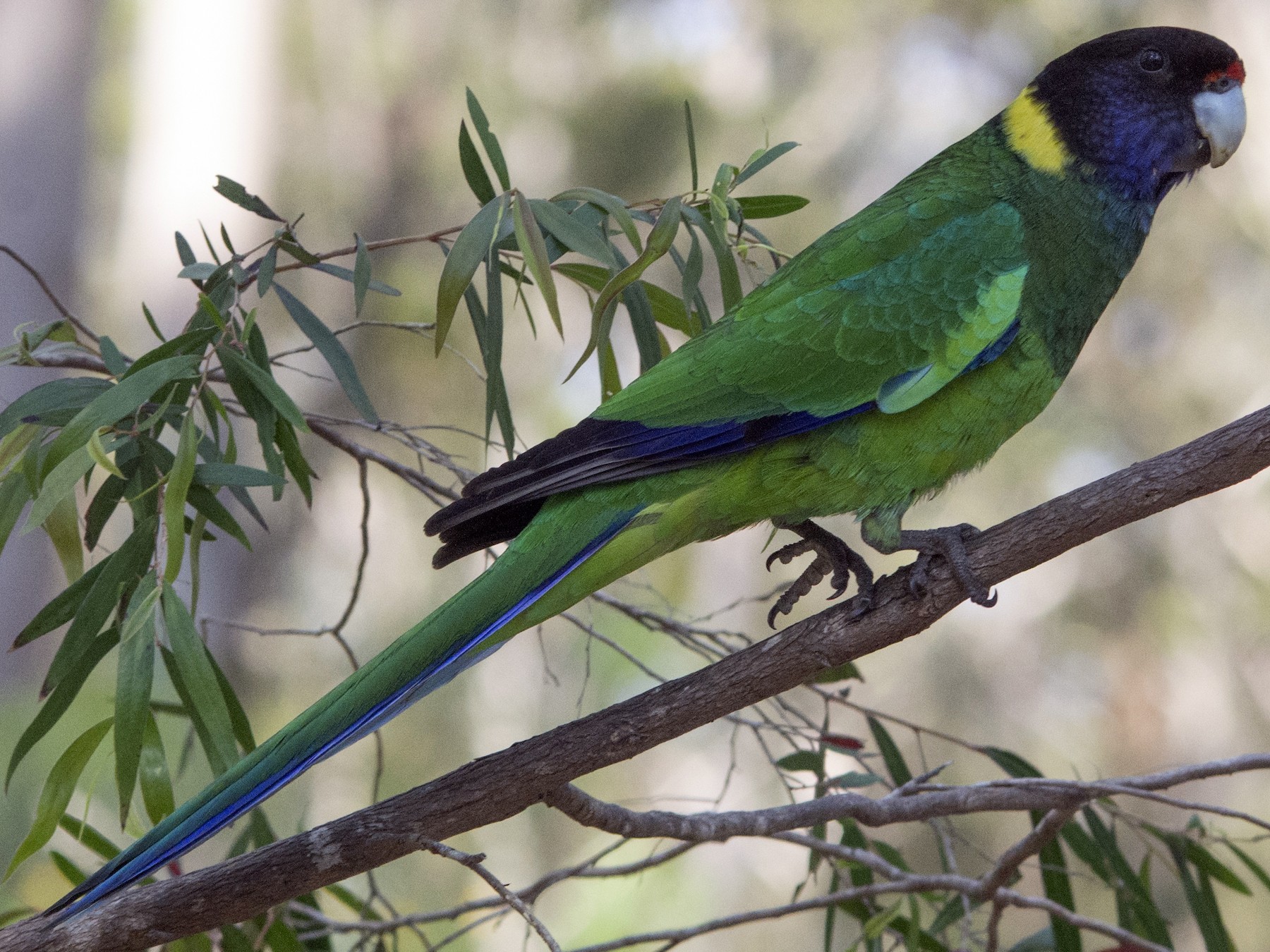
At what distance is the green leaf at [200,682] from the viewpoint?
1599mm

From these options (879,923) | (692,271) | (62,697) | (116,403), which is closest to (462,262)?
(692,271)

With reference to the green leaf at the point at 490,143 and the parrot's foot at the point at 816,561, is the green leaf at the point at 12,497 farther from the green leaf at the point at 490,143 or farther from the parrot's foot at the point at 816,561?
the parrot's foot at the point at 816,561

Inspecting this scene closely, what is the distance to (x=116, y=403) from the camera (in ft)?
5.24

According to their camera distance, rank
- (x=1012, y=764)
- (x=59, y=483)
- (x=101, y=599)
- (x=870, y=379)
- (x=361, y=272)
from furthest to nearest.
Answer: (x=1012, y=764)
(x=870, y=379)
(x=361, y=272)
(x=101, y=599)
(x=59, y=483)

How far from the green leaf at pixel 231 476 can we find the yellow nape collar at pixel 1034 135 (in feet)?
4.80

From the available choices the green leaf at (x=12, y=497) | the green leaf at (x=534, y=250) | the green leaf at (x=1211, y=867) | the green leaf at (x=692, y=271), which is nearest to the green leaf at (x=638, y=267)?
the green leaf at (x=534, y=250)


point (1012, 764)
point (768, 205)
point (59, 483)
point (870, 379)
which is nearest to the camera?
point (59, 483)

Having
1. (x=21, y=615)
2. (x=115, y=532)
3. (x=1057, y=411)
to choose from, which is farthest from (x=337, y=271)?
(x=1057, y=411)

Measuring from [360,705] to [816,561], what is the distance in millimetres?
939

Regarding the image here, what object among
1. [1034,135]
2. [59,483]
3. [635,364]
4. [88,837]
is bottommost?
[88,837]

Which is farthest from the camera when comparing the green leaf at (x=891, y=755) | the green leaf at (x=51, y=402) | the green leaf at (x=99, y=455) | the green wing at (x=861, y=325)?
the green leaf at (x=891, y=755)

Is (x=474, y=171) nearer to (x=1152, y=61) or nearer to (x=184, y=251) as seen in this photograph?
(x=184, y=251)

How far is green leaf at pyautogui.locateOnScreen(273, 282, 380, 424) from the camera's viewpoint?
1929 millimetres

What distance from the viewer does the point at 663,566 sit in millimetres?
9922
